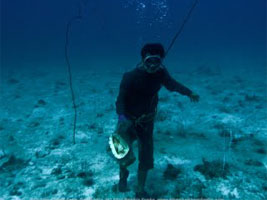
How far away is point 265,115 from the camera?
1027 cm

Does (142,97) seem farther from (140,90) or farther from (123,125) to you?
(123,125)

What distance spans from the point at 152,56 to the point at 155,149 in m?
4.13

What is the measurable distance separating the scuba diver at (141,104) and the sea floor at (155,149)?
1.17 meters

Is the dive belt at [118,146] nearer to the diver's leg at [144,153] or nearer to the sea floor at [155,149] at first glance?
the diver's leg at [144,153]

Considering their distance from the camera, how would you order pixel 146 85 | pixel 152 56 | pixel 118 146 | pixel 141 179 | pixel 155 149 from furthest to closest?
pixel 155 149
pixel 141 179
pixel 146 85
pixel 152 56
pixel 118 146

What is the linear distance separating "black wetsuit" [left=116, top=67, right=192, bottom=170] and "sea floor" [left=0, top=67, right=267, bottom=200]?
4.01 feet

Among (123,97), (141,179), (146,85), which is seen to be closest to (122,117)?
(123,97)

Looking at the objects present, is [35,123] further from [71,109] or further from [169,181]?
[169,181]

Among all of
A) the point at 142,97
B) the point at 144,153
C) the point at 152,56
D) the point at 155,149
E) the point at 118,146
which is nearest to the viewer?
the point at 118,146

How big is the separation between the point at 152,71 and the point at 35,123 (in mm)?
7319

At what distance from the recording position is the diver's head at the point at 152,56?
4348mm

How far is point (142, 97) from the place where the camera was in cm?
480

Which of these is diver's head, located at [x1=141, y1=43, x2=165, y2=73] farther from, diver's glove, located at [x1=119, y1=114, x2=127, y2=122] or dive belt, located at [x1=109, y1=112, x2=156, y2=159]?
dive belt, located at [x1=109, y1=112, x2=156, y2=159]

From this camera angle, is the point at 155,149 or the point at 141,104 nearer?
the point at 141,104
